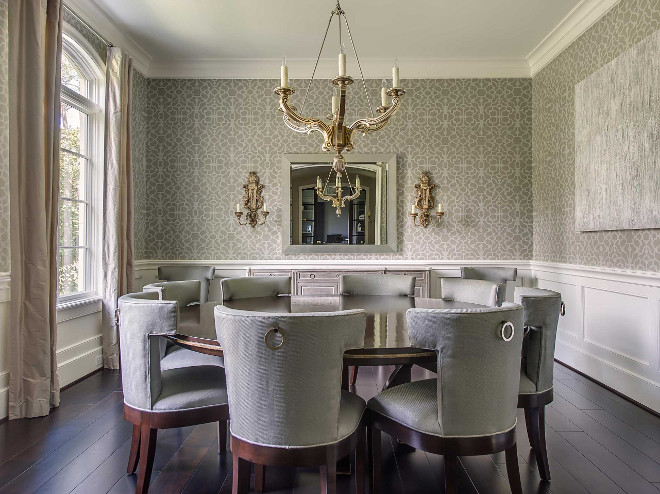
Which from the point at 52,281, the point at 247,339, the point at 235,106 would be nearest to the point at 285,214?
the point at 235,106

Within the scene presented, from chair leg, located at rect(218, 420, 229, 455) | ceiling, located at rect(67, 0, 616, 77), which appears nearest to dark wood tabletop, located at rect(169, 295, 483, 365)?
chair leg, located at rect(218, 420, 229, 455)

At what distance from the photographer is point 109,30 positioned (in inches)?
162

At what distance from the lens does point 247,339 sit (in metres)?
1.45

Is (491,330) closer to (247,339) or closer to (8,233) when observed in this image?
(247,339)

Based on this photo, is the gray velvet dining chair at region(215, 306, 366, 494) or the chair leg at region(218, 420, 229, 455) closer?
the gray velvet dining chair at region(215, 306, 366, 494)

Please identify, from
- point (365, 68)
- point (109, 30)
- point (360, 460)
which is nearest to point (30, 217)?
point (109, 30)

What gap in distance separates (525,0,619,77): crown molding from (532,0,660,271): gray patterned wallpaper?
56mm

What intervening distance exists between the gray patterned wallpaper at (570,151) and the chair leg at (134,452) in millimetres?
3208

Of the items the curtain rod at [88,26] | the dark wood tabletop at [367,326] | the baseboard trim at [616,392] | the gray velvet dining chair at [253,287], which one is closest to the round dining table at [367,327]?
the dark wood tabletop at [367,326]

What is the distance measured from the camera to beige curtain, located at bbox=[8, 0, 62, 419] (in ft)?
9.22

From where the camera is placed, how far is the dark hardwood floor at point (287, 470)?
2049mm

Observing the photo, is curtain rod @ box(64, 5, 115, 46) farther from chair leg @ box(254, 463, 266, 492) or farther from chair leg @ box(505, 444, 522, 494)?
chair leg @ box(505, 444, 522, 494)

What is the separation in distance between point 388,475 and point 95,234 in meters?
3.19

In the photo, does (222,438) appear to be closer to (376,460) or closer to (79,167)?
(376,460)
